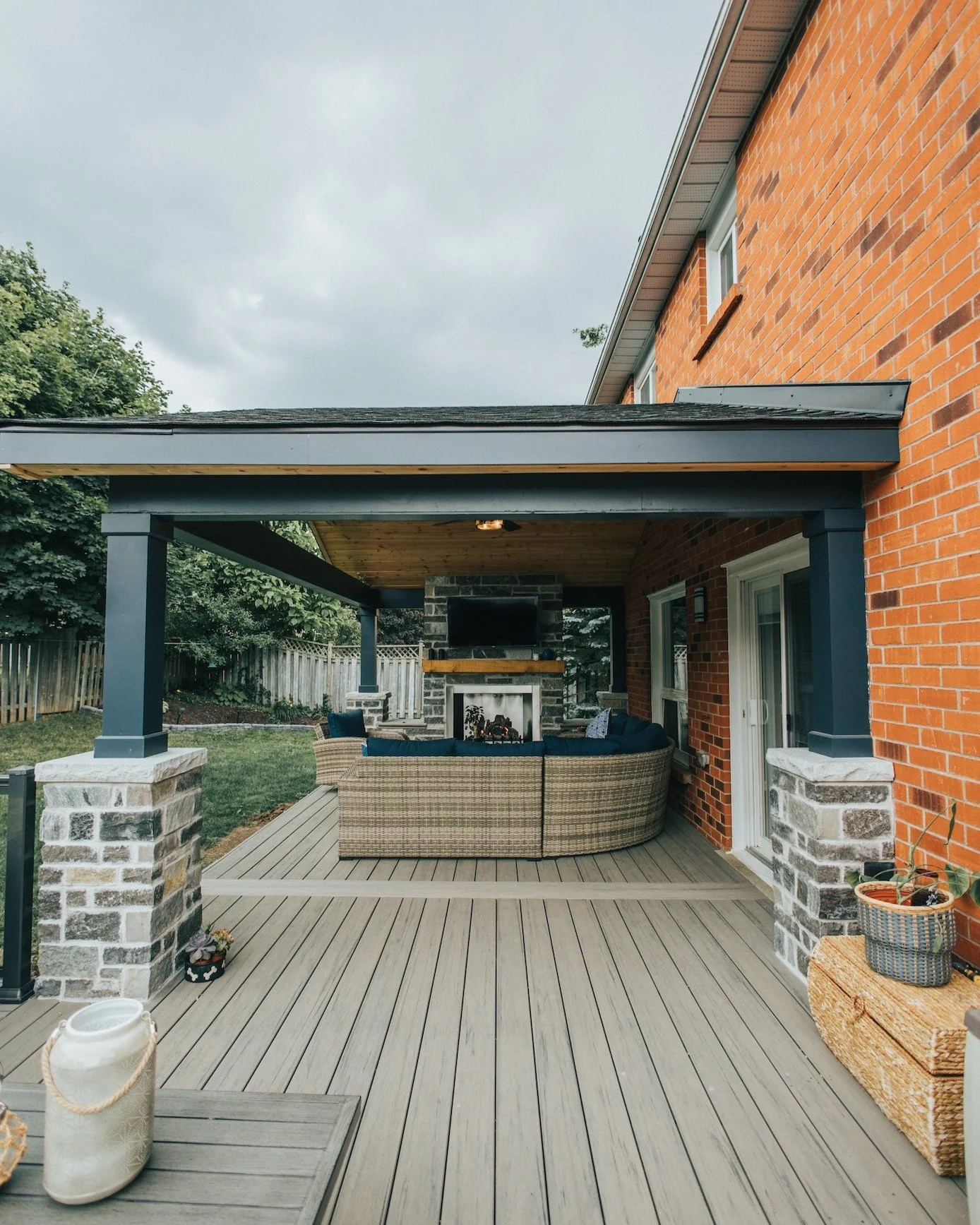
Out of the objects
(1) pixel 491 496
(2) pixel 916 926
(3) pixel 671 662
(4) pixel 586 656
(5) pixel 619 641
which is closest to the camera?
(2) pixel 916 926

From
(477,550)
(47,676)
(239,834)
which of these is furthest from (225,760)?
(47,676)

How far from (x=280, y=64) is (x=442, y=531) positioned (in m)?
7.29

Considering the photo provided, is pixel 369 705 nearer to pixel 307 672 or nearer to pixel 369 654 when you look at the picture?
pixel 369 654

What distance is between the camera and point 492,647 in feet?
26.0

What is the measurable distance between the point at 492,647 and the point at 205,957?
215 inches

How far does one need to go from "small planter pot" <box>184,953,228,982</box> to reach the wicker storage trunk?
96.3 inches

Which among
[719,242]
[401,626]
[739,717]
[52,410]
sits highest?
[52,410]

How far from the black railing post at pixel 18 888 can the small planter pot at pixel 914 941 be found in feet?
10.3

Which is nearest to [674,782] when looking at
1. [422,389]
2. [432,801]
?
[432,801]

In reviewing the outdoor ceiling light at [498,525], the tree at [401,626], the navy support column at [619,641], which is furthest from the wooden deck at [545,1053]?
the tree at [401,626]

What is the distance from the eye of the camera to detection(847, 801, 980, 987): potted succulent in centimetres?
190

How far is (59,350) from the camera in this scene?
427 inches

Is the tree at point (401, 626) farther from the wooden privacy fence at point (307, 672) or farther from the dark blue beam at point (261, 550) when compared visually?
the dark blue beam at point (261, 550)

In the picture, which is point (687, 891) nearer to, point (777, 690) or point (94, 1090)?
point (777, 690)
